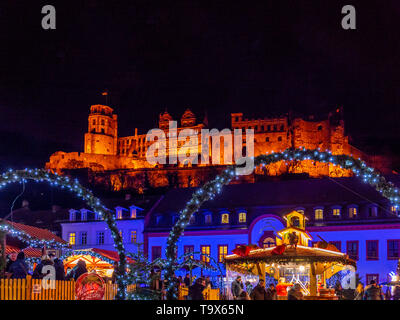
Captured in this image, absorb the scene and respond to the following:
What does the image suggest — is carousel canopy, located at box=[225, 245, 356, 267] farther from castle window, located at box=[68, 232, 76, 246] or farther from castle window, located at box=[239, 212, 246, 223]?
castle window, located at box=[68, 232, 76, 246]

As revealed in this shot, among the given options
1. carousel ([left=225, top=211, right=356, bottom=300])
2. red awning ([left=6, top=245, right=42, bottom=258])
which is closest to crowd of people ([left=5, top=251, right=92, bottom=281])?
carousel ([left=225, top=211, right=356, bottom=300])

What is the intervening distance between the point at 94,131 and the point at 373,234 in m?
121

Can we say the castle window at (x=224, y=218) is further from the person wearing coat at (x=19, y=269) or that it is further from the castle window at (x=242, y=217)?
the person wearing coat at (x=19, y=269)

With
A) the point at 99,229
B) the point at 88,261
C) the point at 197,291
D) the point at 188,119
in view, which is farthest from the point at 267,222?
the point at 188,119

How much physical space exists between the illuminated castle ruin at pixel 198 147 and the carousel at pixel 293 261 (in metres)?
74.3

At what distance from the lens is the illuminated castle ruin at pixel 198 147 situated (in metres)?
118

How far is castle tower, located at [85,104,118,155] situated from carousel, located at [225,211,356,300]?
13518 centimetres

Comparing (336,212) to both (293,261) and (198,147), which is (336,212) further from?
(198,147)

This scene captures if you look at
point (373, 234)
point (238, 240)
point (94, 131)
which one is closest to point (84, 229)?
point (238, 240)

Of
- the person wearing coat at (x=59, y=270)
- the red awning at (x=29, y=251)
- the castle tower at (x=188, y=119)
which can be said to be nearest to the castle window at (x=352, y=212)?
the red awning at (x=29, y=251)

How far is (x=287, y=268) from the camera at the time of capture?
72.7 feet

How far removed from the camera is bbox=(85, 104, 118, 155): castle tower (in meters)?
156

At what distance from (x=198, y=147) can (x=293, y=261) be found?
11884cm

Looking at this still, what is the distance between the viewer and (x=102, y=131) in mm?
160125
